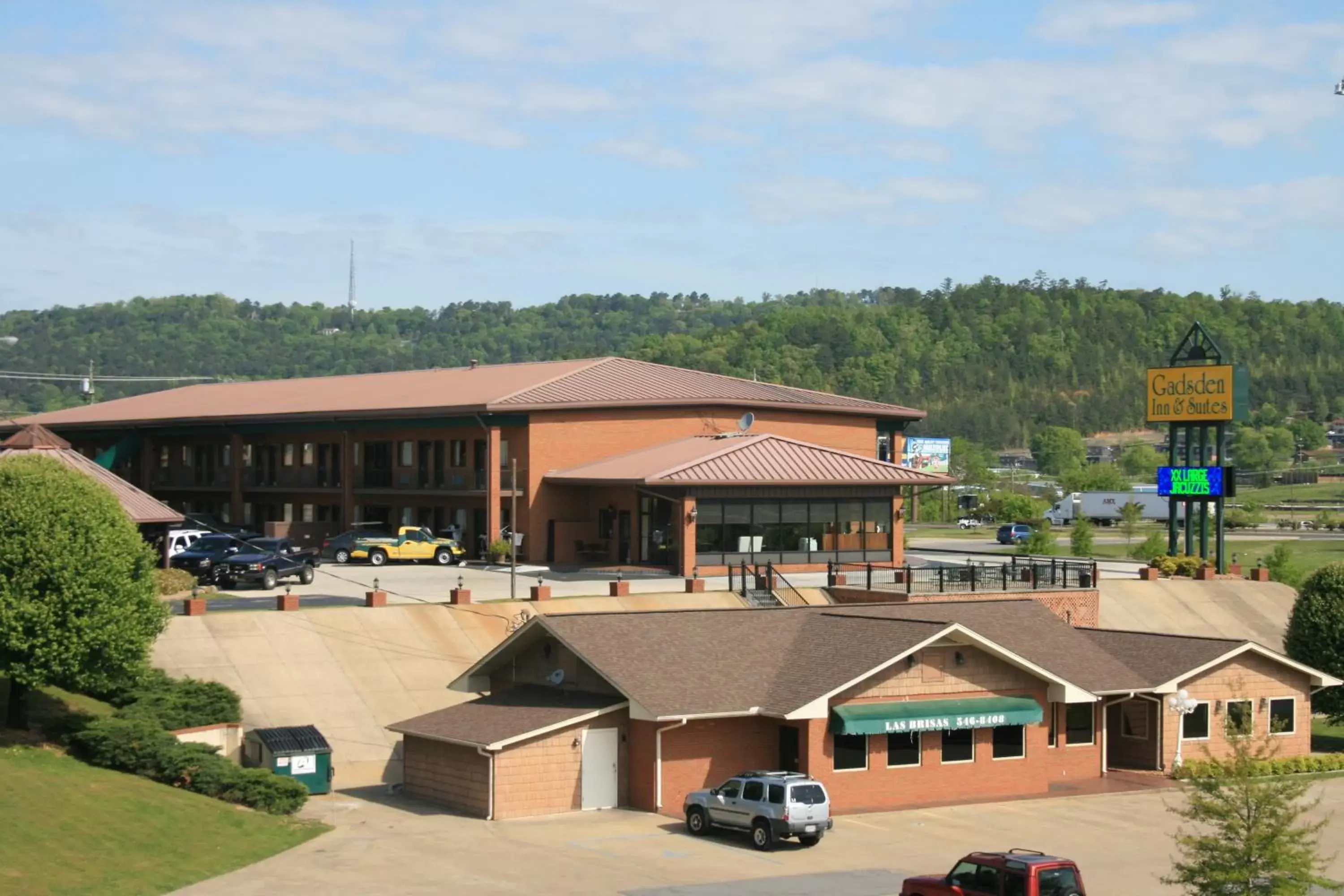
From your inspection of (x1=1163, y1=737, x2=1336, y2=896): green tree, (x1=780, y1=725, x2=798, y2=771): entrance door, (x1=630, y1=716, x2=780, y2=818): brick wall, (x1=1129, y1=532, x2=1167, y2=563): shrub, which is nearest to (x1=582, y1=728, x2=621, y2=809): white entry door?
(x1=630, y1=716, x2=780, y2=818): brick wall

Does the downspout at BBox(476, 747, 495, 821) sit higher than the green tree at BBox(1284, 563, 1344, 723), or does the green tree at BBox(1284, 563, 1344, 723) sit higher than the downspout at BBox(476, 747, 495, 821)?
the green tree at BBox(1284, 563, 1344, 723)

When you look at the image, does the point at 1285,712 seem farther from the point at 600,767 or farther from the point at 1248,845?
the point at 1248,845

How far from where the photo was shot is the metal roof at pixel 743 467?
6375 centimetres

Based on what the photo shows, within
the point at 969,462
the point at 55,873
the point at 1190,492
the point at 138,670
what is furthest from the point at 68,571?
the point at 969,462

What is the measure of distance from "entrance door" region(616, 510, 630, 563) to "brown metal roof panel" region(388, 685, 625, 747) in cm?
2713

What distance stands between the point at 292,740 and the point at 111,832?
754cm

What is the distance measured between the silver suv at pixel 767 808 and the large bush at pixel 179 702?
12270mm

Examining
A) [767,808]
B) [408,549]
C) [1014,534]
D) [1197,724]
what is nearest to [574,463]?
[408,549]

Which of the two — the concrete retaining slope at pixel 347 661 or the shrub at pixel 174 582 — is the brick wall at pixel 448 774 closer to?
the concrete retaining slope at pixel 347 661

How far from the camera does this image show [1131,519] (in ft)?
389

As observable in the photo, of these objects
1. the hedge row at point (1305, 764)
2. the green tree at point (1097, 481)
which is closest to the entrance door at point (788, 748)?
the hedge row at point (1305, 764)

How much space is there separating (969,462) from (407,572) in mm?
136247

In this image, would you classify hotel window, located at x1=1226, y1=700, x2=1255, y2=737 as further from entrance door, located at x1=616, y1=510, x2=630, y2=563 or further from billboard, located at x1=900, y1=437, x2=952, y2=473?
billboard, located at x1=900, y1=437, x2=952, y2=473

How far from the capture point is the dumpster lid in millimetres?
38312
